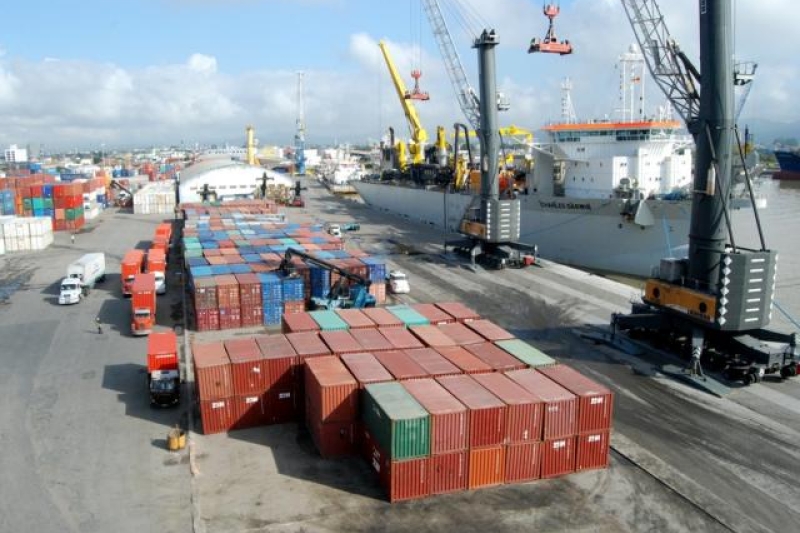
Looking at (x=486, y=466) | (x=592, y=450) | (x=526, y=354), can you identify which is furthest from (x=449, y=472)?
(x=526, y=354)

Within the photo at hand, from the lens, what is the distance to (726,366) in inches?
938

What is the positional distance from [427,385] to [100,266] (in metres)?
30.0

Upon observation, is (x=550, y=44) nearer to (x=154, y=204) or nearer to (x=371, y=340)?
(x=371, y=340)

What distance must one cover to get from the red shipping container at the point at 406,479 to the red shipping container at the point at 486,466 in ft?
3.79

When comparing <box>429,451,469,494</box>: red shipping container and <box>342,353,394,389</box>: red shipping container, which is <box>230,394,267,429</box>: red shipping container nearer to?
<box>342,353,394,389</box>: red shipping container

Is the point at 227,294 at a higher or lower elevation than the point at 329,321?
lower

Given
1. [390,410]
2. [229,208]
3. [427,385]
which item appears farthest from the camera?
[229,208]

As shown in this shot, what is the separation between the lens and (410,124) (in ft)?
282

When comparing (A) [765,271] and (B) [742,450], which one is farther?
(A) [765,271]

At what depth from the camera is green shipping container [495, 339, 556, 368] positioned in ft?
65.2

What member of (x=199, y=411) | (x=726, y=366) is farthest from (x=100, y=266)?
(x=726, y=366)

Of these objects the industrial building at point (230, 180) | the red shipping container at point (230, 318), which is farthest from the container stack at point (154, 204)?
the red shipping container at point (230, 318)

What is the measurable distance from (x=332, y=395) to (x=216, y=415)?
4.07 metres

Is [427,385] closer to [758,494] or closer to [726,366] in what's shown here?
[758,494]
